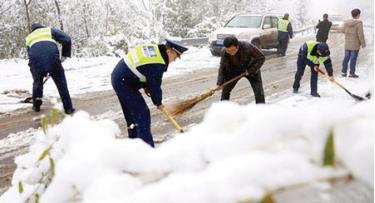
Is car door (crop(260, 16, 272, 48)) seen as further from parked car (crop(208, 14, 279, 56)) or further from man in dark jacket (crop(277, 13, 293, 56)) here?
man in dark jacket (crop(277, 13, 293, 56))

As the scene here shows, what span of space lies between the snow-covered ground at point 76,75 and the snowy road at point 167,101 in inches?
26.8

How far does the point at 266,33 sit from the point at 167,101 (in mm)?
8454

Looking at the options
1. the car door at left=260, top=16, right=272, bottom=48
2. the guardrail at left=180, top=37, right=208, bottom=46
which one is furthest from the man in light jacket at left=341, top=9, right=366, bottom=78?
the guardrail at left=180, top=37, right=208, bottom=46

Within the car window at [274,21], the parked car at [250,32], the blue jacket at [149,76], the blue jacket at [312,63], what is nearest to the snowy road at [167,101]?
the blue jacket at [312,63]

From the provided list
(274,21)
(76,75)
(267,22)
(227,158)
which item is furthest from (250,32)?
(227,158)

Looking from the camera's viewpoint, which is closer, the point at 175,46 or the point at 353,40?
the point at 175,46

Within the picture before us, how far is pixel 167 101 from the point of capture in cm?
841

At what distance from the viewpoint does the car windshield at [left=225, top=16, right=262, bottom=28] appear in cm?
1567

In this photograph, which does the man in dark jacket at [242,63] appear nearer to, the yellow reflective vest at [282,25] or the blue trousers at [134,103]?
the blue trousers at [134,103]

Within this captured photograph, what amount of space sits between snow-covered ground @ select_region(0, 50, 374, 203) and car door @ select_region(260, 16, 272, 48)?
47.4 ft

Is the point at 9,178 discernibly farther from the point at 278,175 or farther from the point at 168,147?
the point at 278,175

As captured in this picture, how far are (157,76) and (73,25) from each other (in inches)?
532

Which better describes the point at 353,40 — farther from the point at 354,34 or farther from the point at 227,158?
the point at 227,158

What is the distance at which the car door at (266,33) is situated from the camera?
50.8 feet
